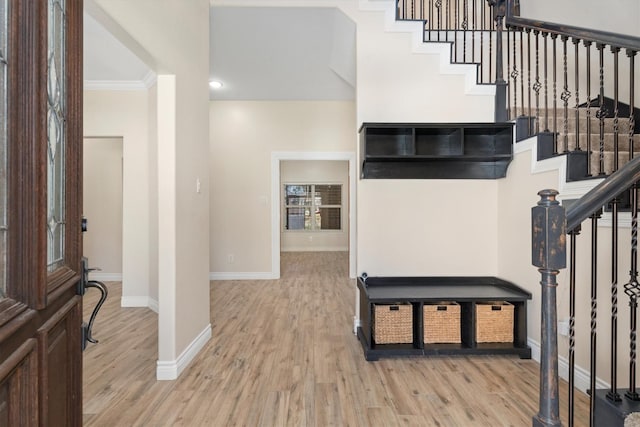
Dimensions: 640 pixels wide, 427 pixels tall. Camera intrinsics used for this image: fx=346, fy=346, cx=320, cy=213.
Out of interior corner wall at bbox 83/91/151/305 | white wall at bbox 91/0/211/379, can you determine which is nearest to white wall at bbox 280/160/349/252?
interior corner wall at bbox 83/91/151/305

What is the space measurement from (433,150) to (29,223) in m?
2.99

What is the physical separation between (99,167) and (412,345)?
5118 millimetres

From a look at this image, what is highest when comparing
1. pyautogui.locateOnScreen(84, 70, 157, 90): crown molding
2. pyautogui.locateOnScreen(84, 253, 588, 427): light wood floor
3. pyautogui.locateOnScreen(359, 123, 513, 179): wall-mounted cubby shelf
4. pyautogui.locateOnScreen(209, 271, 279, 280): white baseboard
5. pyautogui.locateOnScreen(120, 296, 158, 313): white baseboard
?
pyautogui.locateOnScreen(84, 70, 157, 90): crown molding

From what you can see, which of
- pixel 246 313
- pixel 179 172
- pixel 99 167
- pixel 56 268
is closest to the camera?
pixel 56 268

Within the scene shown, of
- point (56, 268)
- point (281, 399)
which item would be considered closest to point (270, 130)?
point (281, 399)

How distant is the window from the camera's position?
30.5 feet

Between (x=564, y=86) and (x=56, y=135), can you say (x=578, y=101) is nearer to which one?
(x=564, y=86)

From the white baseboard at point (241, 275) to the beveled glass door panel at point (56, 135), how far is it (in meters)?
4.43

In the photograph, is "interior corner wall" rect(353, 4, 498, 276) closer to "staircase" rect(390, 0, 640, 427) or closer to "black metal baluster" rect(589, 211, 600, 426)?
"staircase" rect(390, 0, 640, 427)

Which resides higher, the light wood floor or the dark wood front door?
the dark wood front door

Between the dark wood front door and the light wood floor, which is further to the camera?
the light wood floor

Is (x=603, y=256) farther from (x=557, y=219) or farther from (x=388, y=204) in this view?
(x=388, y=204)

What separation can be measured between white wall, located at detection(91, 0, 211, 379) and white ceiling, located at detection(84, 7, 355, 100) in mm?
796

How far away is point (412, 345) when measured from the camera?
2.72m
